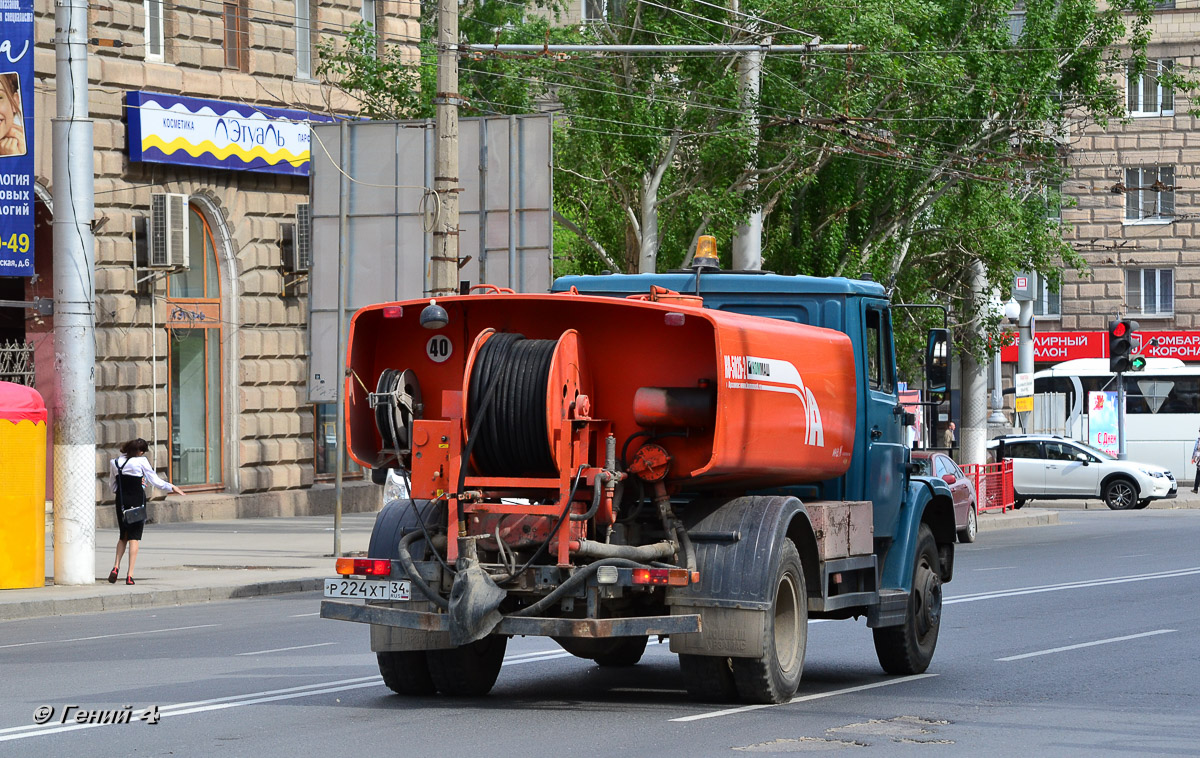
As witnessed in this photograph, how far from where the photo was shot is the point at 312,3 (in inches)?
1224

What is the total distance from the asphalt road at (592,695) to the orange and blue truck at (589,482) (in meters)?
0.51

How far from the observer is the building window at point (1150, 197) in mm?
50094

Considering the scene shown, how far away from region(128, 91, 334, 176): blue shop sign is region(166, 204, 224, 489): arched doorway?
1076mm

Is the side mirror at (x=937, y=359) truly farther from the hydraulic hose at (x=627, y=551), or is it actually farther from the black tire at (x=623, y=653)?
the hydraulic hose at (x=627, y=551)

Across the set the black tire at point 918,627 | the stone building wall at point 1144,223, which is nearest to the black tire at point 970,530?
the black tire at point 918,627

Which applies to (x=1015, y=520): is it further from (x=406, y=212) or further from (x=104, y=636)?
(x=104, y=636)

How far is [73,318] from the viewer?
18891mm

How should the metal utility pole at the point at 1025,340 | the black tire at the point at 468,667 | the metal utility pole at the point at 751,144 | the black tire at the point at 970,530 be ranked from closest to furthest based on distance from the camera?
1. the black tire at the point at 468,667
2. the metal utility pole at the point at 751,144
3. the black tire at the point at 970,530
4. the metal utility pole at the point at 1025,340

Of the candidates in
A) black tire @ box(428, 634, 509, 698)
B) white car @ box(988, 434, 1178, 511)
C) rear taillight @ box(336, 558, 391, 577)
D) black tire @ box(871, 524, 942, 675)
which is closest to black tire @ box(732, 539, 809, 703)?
black tire @ box(428, 634, 509, 698)

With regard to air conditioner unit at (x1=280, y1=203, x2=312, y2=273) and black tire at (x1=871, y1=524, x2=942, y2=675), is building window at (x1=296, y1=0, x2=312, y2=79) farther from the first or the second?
black tire at (x1=871, y1=524, x2=942, y2=675)

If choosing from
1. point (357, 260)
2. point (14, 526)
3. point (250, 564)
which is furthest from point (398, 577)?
point (357, 260)

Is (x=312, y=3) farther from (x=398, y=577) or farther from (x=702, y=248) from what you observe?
(x=398, y=577)

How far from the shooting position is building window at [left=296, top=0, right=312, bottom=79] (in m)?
30.9

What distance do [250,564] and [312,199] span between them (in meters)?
4.94
